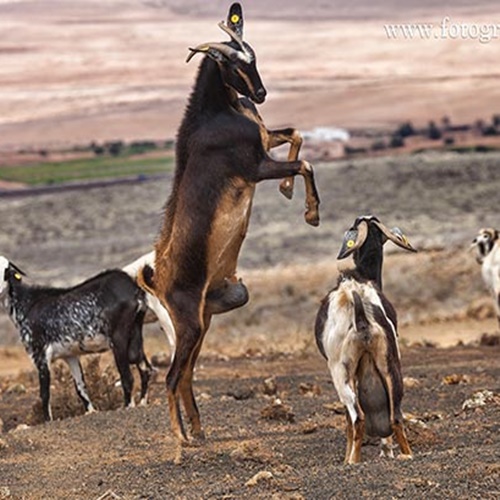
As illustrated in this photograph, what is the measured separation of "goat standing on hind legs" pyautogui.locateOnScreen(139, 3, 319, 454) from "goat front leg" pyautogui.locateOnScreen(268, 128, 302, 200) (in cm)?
23

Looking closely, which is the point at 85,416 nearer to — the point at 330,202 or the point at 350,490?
the point at 350,490

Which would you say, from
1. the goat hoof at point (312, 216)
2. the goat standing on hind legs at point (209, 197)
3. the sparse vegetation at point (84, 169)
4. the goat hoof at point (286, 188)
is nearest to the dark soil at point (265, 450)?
the goat standing on hind legs at point (209, 197)

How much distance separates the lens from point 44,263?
36.7 m

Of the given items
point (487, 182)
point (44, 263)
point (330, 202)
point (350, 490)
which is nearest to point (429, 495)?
point (350, 490)

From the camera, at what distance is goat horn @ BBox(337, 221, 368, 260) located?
11086 millimetres

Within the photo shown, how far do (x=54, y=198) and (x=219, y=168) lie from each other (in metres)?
33.3

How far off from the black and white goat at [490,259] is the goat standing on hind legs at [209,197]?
9.79 m

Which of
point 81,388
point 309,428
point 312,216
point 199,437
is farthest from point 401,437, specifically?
point 81,388

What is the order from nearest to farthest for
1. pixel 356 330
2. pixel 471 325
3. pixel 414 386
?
pixel 356 330, pixel 414 386, pixel 471 325

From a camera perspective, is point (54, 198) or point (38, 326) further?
point (54, 198)

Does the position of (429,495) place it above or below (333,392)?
above

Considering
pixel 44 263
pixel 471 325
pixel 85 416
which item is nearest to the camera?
pixel 85 416

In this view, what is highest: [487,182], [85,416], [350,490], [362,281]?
[362,281]

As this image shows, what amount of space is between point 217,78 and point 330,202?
29014mm
